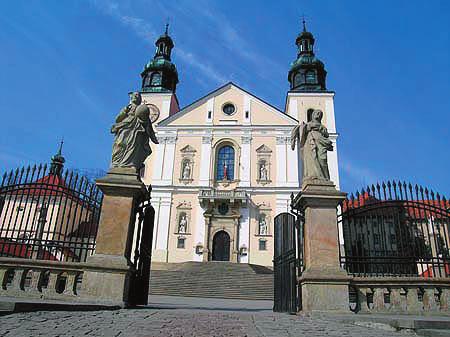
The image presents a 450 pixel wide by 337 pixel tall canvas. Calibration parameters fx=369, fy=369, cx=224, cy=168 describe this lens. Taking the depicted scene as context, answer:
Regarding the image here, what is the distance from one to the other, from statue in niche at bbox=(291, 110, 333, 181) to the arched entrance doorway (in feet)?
65.8

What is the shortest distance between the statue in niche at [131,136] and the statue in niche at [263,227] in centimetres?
2024

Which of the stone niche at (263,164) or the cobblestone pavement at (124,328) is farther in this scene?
the stone niche at (263,164)

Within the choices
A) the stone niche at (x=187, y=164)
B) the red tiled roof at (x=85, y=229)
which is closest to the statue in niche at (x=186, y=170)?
the stone niche at (x=187, y=164)

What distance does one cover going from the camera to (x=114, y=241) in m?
6.57

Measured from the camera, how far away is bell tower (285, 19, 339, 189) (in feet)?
104

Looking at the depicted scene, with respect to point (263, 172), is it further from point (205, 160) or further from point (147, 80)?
point (147, 80)

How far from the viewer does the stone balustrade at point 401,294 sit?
21.0 feet

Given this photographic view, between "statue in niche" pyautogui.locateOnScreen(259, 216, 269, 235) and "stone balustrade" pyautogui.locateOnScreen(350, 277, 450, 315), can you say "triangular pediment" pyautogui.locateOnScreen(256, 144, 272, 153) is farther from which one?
"stone balustrade" pyautogui.locateOnScreen(350, 277, 450, 315)

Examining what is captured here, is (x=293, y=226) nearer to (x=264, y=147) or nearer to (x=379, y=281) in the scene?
(x=379, y=281)

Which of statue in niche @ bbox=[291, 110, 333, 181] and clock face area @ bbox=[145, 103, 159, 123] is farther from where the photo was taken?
clock face area @ bbox=[145, 103, 159, 123]

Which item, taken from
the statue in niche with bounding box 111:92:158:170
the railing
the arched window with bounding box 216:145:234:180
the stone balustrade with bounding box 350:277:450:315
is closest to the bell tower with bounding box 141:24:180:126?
the arched window with bounding box 216:145:234:180

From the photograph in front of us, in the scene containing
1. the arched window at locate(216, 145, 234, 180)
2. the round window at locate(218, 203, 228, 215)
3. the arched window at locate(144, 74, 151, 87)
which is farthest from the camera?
the arched window at locate(144, 74, 151, 87)

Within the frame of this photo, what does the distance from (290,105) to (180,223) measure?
46.6ft

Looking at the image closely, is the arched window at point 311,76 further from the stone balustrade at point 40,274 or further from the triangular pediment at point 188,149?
the stone balustrade at point 40,274
